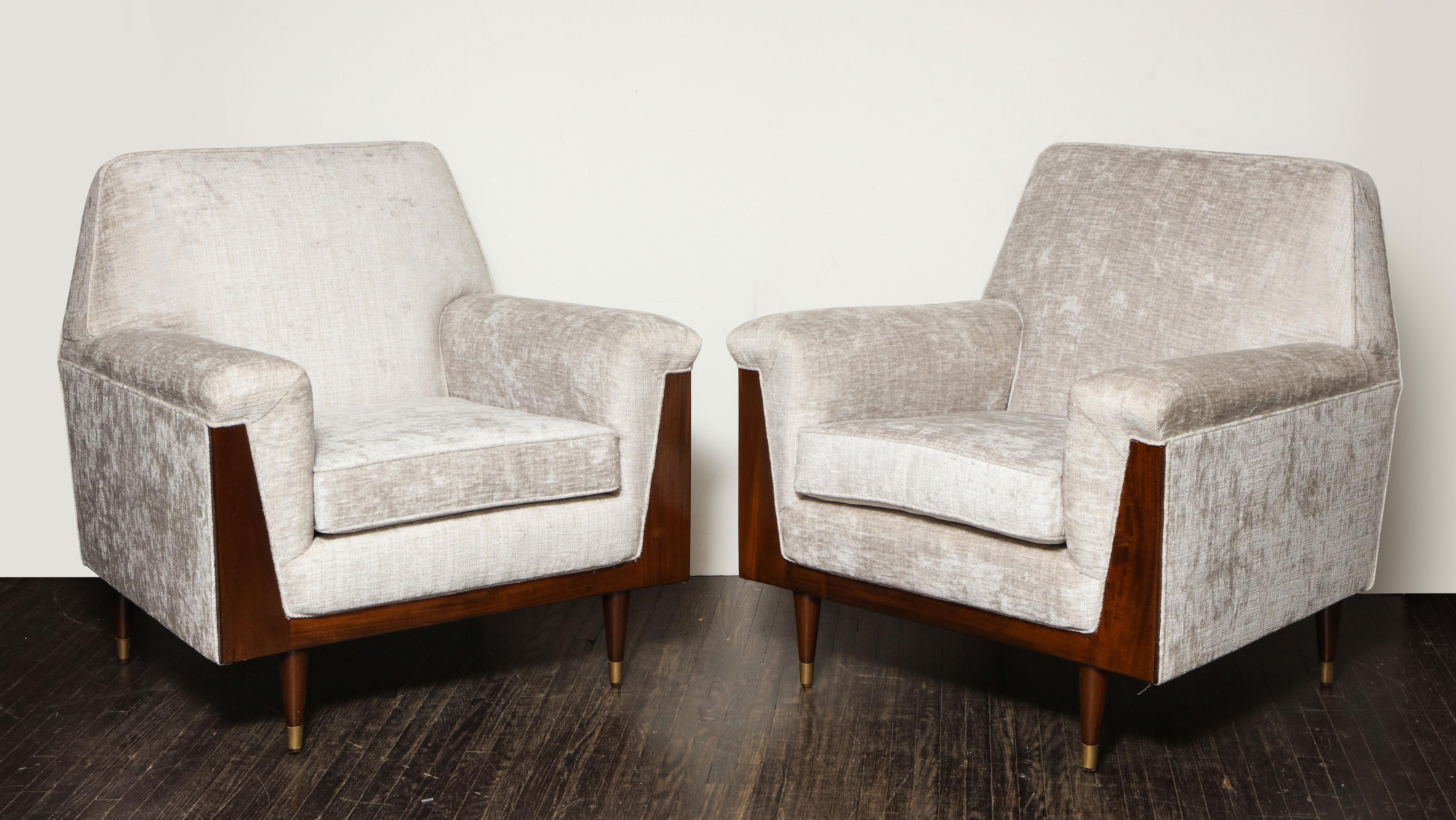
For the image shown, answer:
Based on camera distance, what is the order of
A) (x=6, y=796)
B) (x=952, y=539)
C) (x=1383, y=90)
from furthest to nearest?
(x=1383, y=90)
(x=952, y=539)
(x=6, y=796)

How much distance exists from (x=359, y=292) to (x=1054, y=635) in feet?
4.67

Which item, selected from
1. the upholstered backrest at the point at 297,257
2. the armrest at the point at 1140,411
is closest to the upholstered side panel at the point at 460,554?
the upholstered backrest at the point at 297,257

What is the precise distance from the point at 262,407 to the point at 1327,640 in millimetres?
1795

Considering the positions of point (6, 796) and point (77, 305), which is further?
point (77, 305)

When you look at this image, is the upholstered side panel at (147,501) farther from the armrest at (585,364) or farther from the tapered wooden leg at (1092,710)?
the tapered wooden leg at (1092,710)

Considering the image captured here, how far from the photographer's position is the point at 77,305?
92.3 inches

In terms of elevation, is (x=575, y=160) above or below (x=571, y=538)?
above

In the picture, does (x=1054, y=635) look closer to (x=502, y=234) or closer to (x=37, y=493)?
(x=502, y=234)

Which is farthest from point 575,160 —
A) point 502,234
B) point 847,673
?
point 847,673

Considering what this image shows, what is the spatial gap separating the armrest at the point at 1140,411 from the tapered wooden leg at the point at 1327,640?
1.73 feet

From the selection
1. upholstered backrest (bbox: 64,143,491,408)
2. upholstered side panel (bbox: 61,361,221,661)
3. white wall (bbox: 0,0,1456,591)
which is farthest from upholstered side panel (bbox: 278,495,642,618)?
white wall (bbox: 0,0,1456,591)

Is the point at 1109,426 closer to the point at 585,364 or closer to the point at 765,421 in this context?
the point at 765,421

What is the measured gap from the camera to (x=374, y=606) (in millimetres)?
2068

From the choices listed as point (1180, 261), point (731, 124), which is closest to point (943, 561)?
point (1180, 261)
